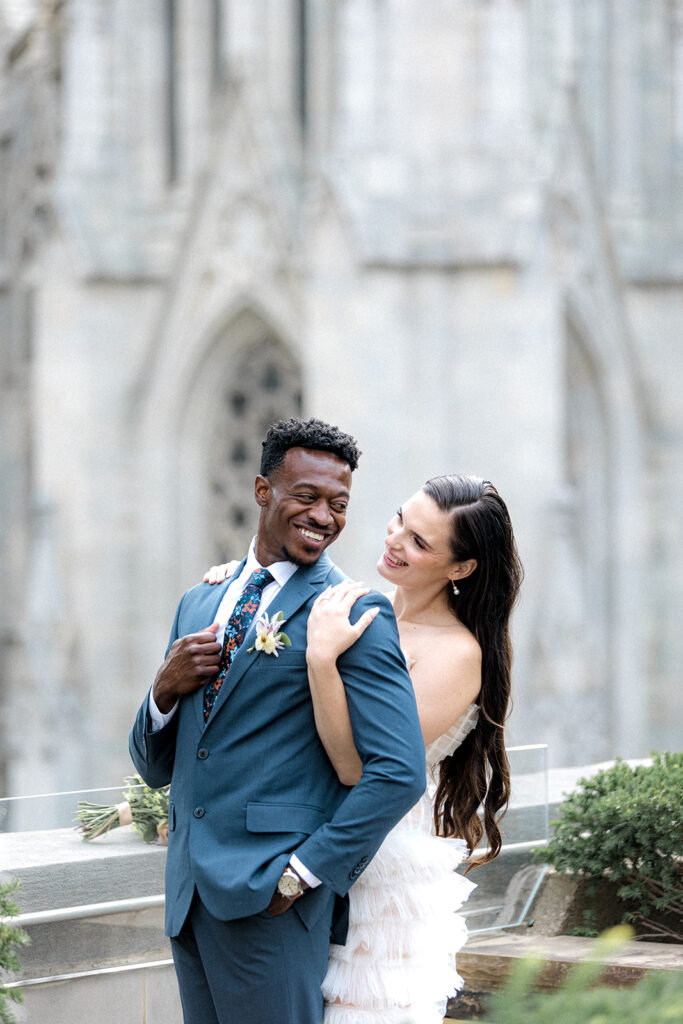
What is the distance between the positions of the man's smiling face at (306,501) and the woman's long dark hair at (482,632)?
0.25 m

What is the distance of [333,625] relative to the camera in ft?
7.82

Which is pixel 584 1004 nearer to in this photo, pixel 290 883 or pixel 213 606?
pixel 290 883

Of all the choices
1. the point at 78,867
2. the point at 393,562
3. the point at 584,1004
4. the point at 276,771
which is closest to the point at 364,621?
the point at 276,771

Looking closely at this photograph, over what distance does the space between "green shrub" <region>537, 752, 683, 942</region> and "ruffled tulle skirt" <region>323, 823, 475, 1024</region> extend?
1.30 meters

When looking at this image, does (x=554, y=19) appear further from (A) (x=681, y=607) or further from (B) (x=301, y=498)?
(B) (x=301, y=498)

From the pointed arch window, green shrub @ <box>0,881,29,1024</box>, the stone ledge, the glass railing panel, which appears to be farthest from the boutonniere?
the pointed arch window

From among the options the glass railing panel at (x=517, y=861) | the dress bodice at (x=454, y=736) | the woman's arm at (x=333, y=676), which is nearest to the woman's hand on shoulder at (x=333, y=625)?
the woman's arm at (x=333, y=676)

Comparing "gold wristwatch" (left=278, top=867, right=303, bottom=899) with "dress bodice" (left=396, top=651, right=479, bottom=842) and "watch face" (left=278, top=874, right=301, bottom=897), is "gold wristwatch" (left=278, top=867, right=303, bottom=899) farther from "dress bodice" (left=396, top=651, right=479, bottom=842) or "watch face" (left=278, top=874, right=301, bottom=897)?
"dress bodice" (left=396, top=651, right=479, bottom=842)

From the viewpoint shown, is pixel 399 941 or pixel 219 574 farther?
pixel 219 574

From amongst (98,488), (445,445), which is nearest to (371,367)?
(445,445)

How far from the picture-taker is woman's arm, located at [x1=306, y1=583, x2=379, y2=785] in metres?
2.37

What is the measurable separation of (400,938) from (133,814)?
4.01 ft

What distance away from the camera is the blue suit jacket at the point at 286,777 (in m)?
2.31

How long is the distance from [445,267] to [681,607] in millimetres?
3995
